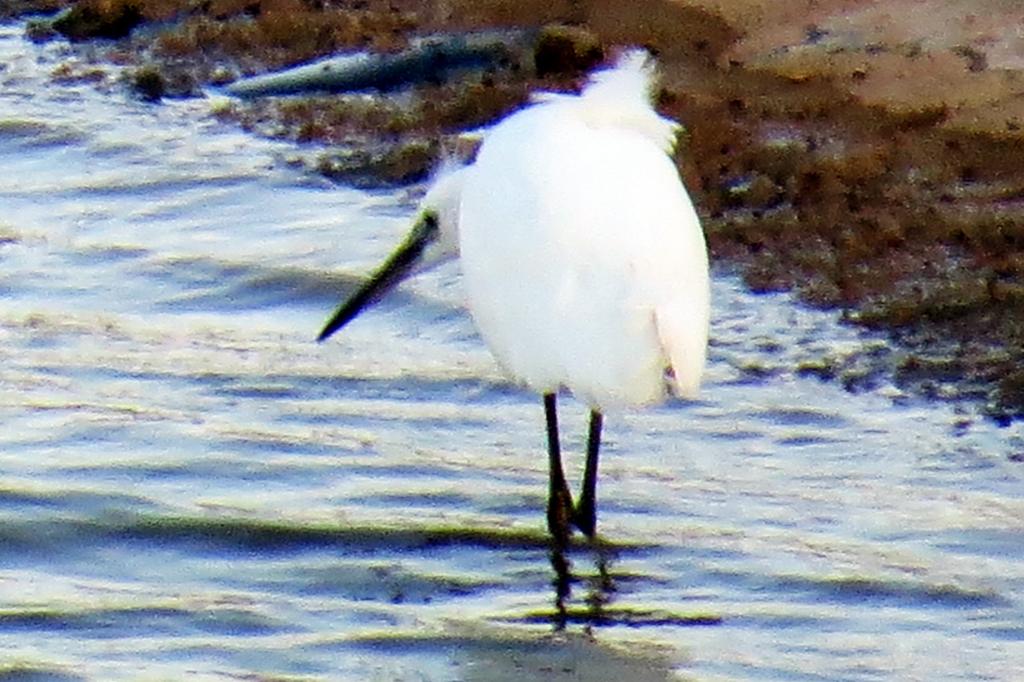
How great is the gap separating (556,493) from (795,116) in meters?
4.13

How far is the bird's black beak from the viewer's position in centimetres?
771

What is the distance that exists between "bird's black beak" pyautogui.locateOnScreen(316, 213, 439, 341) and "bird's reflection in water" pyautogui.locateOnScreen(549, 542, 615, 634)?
3.84ft

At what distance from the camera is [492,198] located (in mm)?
6832

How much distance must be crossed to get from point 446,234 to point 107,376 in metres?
1.51

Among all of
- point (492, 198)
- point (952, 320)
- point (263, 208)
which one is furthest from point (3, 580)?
point (263, 208)

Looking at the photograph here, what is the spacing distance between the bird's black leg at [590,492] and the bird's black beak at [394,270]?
916mm

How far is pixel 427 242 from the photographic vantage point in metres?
7.75

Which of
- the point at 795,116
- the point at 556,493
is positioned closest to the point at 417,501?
the point at 556,493

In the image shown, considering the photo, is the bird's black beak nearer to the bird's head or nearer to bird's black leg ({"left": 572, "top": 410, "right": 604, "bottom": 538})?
the bird's head

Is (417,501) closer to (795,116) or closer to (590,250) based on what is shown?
(590,250)

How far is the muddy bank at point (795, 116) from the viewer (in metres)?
8.84

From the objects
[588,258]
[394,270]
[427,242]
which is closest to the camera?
[588,258]

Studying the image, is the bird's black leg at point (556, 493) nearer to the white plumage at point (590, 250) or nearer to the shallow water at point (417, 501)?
the shallow water at point (417, 501)

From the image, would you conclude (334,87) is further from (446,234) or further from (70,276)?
(446,234)
